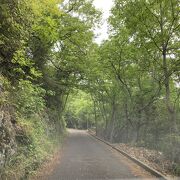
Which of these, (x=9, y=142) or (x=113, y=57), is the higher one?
(x=113, y=57)

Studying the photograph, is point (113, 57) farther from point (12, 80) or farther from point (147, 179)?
point (147, 179)

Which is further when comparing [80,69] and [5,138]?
[80,69]

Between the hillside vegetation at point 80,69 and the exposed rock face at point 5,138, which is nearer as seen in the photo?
the exposed rock face at point 5,138

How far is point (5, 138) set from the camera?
24.2 ft

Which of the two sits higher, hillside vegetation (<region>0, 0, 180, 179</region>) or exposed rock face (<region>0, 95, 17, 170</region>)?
hillside vegetation (<region>0, 0, 180, 179</region>)

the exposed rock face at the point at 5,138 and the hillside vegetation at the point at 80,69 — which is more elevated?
the hillside vegetation at the point at 80,69

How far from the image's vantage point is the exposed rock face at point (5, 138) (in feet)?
23.0

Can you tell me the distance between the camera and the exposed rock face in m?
7.01

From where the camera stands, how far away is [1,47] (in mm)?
9445

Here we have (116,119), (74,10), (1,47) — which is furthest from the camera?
(116,119)

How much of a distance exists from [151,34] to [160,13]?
1052 mm

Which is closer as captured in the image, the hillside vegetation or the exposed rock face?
the exposed rock face

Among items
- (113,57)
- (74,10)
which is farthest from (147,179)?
(74,10)

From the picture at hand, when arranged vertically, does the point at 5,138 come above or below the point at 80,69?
below
